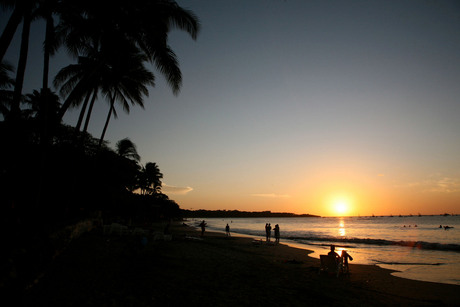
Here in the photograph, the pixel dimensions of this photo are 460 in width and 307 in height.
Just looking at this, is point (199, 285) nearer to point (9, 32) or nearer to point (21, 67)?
point (21, 67)

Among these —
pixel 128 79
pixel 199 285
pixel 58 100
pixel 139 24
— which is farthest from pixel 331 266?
pixel 58 100

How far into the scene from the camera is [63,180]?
16781 millimetres

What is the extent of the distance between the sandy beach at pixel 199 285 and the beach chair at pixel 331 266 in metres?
0.36

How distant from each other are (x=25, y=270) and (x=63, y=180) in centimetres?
1369

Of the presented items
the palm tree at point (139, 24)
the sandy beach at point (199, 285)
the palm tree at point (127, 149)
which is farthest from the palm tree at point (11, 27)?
the palm tree at point (127, 149)

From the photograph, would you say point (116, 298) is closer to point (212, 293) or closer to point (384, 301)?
point (212, 293)

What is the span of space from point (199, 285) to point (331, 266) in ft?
19.8

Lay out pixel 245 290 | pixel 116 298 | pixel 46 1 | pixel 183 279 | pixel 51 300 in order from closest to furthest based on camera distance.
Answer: pixel 51 300
pixel 116 298
pixel 245 290
pixel 183 279
pixel 46 1

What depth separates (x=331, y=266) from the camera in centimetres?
1010

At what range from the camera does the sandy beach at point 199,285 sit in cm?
558

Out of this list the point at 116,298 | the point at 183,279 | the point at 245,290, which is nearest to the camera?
the point at 116,298

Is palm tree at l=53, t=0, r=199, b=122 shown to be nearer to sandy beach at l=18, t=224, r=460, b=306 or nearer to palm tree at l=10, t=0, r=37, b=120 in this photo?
palm tree at l=10, t=0, r=37, b=120

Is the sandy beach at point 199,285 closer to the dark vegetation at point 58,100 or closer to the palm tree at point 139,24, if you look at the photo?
the dark vegetation at point 58,100

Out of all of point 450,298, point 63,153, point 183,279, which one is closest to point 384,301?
point 450,298
